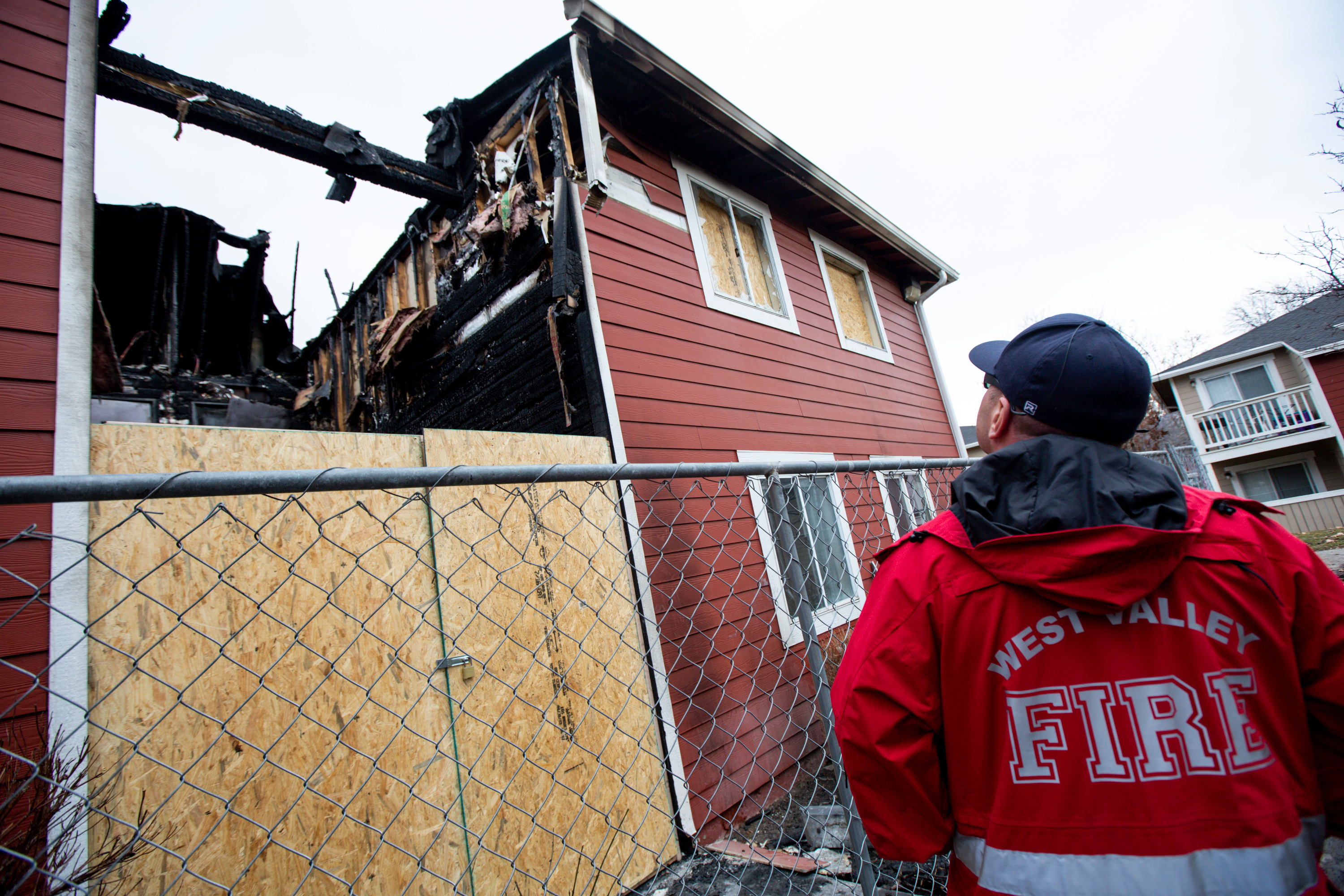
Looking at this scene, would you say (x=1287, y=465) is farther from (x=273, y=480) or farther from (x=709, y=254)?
(x=273, y=480)

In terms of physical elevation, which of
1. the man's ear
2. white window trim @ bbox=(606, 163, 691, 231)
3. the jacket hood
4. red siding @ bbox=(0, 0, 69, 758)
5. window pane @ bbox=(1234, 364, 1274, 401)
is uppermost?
white window trim @ bbox=(606, 163, 691, 231)

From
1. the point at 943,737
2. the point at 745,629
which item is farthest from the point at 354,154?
the point at 943,737

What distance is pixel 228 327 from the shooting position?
339 inches

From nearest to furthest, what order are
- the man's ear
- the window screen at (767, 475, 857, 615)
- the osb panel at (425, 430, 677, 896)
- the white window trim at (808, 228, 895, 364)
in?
the man's ear
the osb panel at (425, 430, 677, 896)
the window screen at (767, 475, 857, 615)
the white window trim at (808, 228, 895, 364)

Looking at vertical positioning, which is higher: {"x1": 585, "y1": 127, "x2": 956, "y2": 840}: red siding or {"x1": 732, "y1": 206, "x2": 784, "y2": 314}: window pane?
{"x1": 732, "y1": 206, "x2": 784, "y2": 314}: window pane

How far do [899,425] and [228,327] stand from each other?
32.5 feet

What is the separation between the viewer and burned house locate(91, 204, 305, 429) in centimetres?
700

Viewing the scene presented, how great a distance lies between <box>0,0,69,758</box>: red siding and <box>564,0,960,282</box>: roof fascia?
3.03m

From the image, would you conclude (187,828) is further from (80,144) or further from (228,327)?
(228,327)

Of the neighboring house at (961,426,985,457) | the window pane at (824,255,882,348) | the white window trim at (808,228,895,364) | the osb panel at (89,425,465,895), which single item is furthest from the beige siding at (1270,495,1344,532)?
the osb panel at (89,425,465,895)

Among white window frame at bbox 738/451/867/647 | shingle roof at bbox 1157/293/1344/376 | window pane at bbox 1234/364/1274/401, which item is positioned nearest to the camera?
white window frame at bbox 738/451/867/647

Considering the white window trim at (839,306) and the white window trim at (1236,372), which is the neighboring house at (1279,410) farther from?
the white window trim at (839,306)

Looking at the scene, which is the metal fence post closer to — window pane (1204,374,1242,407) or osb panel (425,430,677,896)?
osb panel (425,430,677,896)

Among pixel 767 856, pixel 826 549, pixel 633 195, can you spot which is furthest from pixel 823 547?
pixel 633 195
